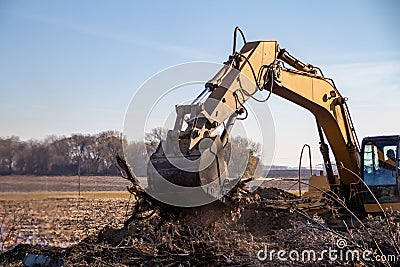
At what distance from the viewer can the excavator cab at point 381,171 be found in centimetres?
1062

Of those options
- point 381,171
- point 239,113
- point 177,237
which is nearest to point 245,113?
point 239,113

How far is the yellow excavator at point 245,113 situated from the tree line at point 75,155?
390mm

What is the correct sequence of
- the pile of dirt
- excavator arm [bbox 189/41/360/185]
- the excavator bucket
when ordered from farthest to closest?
1. excavator arm [bbox 189/41/360/185]
2. the pile of dirt
3. the excavator bucket

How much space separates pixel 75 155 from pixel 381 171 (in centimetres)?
607

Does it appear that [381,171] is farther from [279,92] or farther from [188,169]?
[188,169]

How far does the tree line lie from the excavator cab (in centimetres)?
291

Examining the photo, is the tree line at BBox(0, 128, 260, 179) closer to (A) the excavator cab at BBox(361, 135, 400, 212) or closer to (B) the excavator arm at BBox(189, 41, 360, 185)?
(B) the excavator arm at BBox(189, 41, 360, 185)

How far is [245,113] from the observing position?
796 cm

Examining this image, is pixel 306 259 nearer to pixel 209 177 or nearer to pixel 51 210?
pixel 209 177

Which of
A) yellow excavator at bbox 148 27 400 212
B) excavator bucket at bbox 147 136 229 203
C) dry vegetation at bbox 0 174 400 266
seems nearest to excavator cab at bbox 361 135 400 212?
yellow excavator at bbox 148 27 400 212

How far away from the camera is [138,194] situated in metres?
7.24

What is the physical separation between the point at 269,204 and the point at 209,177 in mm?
3342

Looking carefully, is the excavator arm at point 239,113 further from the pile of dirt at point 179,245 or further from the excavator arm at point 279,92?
the pile of dirt at point 179,245

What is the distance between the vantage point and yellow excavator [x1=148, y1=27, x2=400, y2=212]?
6.73 metres
